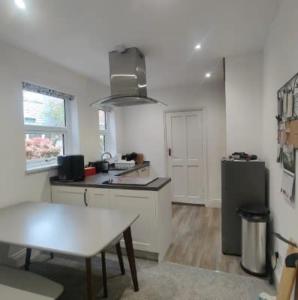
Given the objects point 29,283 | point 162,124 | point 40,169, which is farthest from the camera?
point 162,124

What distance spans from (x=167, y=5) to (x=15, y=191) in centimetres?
239

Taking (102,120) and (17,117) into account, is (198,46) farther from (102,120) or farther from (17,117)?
(102,120)

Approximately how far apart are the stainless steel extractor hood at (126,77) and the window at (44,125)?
853 mm

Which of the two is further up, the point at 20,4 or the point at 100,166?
the point at 20,4

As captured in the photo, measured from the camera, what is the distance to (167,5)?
1.82 meters

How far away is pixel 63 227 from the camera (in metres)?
1.70

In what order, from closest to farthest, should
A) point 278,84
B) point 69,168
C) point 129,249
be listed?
1. point 129,249
2. point 278,84
3. point 69,168

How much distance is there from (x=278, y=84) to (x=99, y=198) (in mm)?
2223

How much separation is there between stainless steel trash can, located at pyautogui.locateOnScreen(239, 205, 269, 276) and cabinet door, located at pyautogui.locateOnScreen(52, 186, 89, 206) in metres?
1.85

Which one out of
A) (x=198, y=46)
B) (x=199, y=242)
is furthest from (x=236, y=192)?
(x=198, y=46)

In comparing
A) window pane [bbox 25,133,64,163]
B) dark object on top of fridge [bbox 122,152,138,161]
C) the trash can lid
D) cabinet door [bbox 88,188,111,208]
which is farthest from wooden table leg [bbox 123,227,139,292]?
dark object on top of fridge [bbox 122,152,138,161]

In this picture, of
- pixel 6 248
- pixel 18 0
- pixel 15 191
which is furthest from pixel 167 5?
pixel 6 248

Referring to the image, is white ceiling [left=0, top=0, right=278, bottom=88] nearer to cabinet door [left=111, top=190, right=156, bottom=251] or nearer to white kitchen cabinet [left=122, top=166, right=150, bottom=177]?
cabinet door [left=111, top=190, right=156, bottom=251]

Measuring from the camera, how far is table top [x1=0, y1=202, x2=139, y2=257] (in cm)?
142
